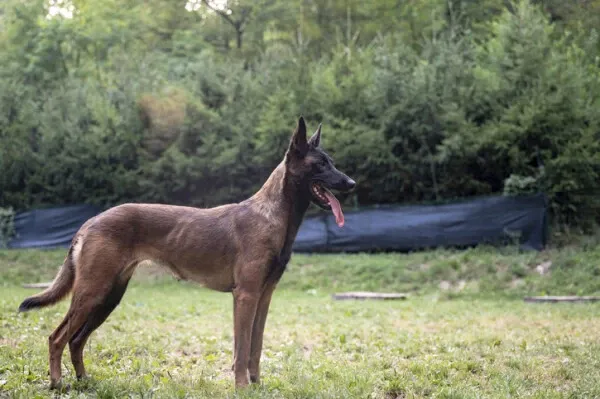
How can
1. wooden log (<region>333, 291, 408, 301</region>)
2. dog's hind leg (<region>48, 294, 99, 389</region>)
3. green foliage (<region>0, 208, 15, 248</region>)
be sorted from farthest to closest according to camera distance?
green foliage (<region>0, 208, 15, 248</region>), wooden log (<region>333, 291, 408, 301</region>), dog's hind leg (<region>48, 294, 99, 389</region>)

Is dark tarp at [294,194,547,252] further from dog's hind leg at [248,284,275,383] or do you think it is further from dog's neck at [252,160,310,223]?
dog's hind leg at [248,284,275,383]

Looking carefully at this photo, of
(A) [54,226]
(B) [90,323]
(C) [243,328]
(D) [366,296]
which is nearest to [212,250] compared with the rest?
(C) [243,328]

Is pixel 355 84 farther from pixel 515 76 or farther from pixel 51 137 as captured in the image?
pixel 51 137

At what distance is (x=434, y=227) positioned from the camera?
55.8 ft

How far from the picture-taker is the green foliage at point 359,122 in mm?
17688

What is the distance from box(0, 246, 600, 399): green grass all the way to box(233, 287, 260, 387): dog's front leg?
171 millimetres

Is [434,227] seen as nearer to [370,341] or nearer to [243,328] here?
[370,341]

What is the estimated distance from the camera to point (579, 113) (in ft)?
57.2

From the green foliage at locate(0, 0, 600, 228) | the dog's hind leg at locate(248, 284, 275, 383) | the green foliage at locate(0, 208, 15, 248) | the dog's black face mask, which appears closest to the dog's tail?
the dog's hind leg at locate(248, 284, 275, 383)

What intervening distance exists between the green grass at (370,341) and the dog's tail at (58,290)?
566 millimetres

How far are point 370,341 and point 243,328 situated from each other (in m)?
3.06

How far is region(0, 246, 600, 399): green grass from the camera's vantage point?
16.6 feet

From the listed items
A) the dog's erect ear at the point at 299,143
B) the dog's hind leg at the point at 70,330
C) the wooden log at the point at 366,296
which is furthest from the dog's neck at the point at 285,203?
the wooden log at the point at 366,296

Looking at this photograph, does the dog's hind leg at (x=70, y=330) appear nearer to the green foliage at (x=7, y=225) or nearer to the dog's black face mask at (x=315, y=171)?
the dog's black face mask at (x=315, y=171)
